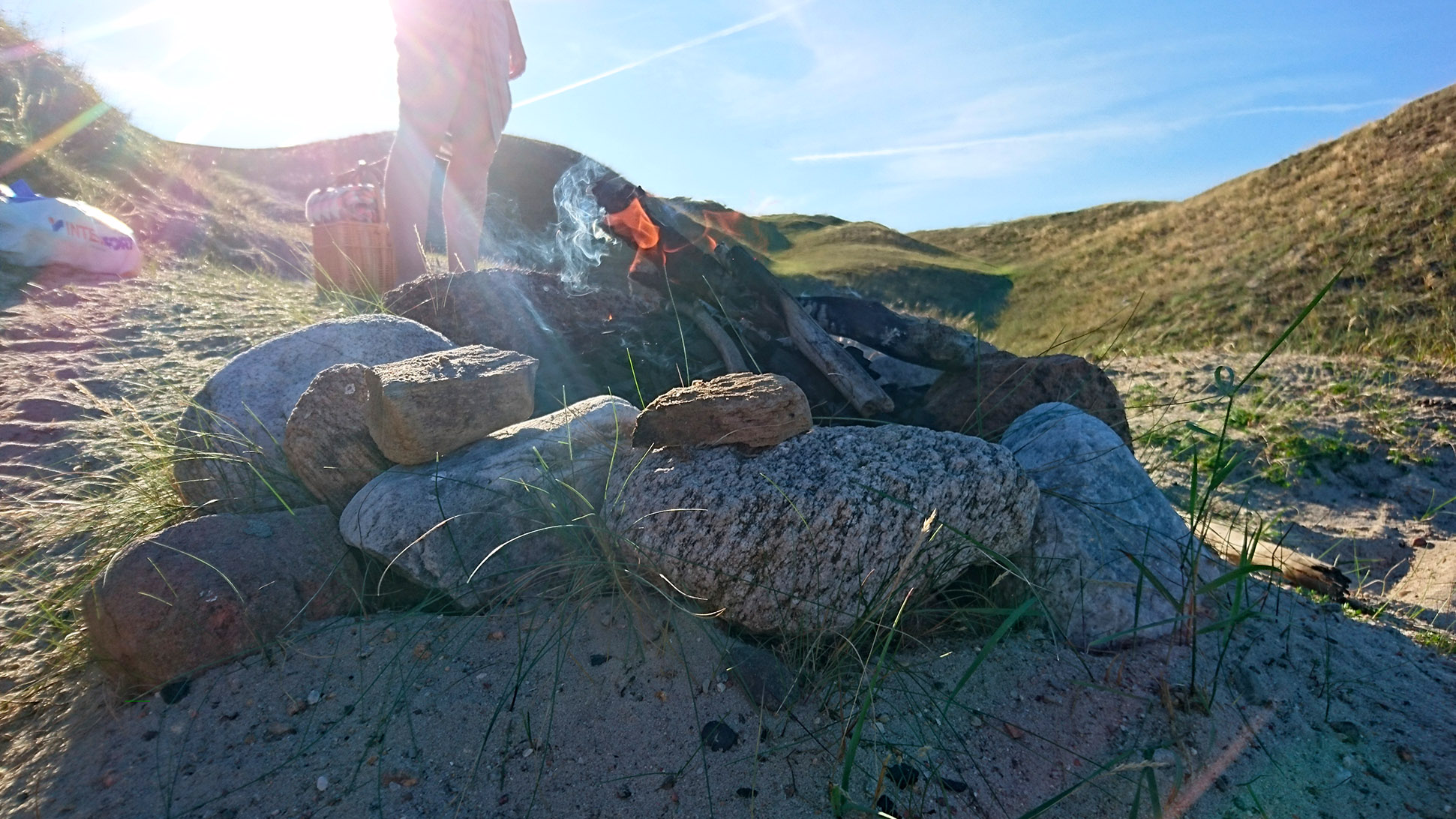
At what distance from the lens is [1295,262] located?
13.3 metres

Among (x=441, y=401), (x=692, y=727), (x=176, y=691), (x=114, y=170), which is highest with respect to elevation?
(x=114, y=170)

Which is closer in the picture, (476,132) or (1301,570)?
(1301,570)

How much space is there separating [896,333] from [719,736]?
2485 mm

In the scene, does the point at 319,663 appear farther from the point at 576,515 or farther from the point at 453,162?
the point at 453,162

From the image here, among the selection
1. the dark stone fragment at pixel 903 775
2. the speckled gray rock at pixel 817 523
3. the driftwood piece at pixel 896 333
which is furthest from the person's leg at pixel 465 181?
the dark stone fragment at pixel 903 775

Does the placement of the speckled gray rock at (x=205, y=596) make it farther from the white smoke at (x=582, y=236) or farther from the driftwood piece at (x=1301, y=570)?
the driftwood piece at (x=1301, y=570)

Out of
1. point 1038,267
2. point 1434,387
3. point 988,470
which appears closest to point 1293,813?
point 988,470

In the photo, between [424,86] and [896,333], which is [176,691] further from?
[424,86]

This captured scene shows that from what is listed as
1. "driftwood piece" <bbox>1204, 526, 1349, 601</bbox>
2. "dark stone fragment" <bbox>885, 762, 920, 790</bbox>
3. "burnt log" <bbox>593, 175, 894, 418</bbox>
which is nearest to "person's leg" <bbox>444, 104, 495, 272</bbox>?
"burnt log" <bbox>593, 175, 894, 418</bbox>

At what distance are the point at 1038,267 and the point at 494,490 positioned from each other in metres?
25.9

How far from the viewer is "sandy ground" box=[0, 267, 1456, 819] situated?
168cm

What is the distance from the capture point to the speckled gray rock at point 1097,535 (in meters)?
2.18

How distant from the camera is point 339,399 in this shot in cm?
254

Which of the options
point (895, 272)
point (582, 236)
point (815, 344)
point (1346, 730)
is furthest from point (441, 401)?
point (895, 272)
